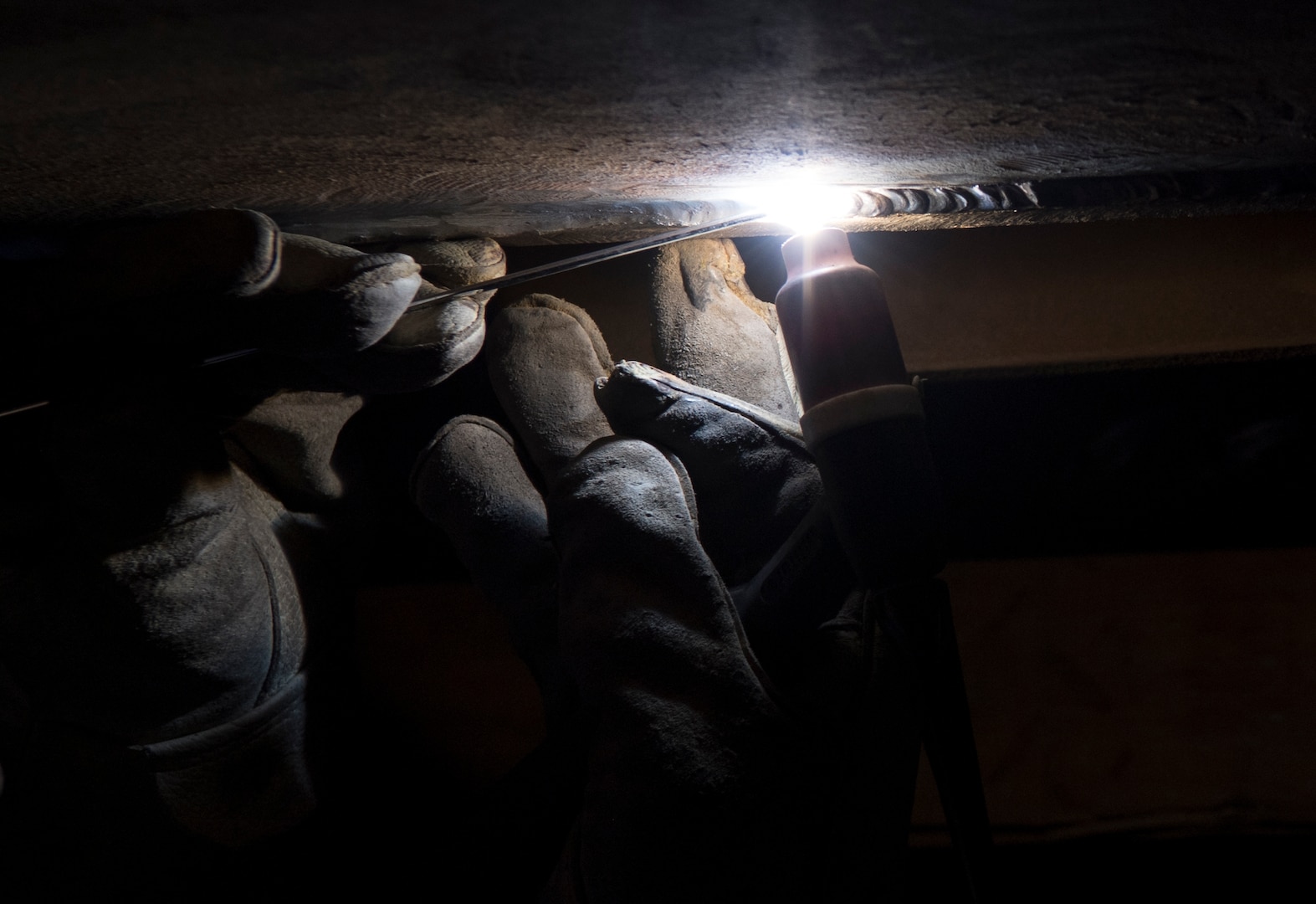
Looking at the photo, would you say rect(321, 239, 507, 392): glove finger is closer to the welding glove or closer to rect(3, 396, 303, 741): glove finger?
the welding glove

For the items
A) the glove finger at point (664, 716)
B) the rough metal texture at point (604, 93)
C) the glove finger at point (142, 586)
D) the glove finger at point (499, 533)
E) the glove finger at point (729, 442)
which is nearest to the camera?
the rough metal texture at point (604, 93)

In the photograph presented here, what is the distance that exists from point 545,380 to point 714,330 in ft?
1.07

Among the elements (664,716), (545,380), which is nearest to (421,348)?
(545,380)

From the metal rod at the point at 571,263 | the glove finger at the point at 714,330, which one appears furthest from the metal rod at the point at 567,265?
the glove finger at the point at 714,330

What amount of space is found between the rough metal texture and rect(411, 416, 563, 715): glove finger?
0.50 m

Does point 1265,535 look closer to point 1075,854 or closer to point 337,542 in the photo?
point 1075,854

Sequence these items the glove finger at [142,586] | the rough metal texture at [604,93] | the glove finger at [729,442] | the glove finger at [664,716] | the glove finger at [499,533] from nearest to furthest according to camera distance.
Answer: the rough metal texture at [604,93] < the glove finger at [664,716] < the glove finger at [142,586] < the glove finger at [729,442] < the glove finger at [499,533]

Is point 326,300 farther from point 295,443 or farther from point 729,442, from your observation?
point 729,442

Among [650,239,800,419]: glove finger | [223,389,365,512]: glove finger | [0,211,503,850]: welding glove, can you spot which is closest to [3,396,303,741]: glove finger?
[0,211,503,850]: welding glove

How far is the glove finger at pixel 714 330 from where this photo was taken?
1259mm

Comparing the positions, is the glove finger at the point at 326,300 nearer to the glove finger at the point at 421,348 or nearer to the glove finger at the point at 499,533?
the glove finger at the point at 421,348

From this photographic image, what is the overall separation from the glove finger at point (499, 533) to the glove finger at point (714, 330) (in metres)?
0.37

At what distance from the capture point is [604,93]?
59 cm

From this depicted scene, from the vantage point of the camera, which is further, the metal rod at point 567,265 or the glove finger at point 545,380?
the glove finger at point 545,380
